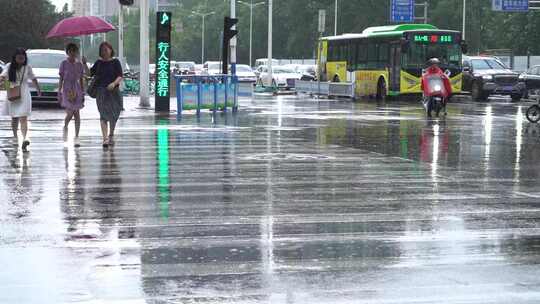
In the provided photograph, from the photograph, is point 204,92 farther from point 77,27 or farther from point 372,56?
point 372,56

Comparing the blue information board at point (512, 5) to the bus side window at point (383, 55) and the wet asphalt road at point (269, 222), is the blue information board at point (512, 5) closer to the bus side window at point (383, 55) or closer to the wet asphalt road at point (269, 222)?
the bus side window at point (383, 55)

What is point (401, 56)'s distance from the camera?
41.3 m

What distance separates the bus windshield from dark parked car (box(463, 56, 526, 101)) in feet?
6.95

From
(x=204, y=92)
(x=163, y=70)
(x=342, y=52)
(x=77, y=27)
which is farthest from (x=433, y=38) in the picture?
(x=77, y=27)

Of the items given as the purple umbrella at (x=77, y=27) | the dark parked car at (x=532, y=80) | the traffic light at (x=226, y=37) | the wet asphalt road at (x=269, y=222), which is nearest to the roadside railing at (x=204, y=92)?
the traffic light at (x=226, y=37)

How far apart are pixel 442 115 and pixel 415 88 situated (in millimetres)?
11161

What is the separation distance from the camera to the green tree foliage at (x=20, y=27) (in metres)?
64.3

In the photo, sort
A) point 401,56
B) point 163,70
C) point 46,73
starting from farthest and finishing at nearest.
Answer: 1. point 401,56
2. point 46,73
3. point 163,70

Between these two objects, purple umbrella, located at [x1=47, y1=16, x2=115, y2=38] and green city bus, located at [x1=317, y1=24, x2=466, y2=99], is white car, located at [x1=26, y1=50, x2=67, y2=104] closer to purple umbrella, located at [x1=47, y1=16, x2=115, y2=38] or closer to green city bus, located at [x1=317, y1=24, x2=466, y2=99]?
purple umbrella, located at [x1=47, y1=16, x2=115, y2=38]

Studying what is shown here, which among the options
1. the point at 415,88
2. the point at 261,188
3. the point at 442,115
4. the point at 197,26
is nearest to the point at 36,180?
the point at 261,188

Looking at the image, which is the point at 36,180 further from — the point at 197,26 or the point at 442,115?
the point at 197,26

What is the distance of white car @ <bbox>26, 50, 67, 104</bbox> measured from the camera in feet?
102

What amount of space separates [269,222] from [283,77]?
52825 millimetres

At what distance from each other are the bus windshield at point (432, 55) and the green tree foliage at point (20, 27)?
31.0 meters
